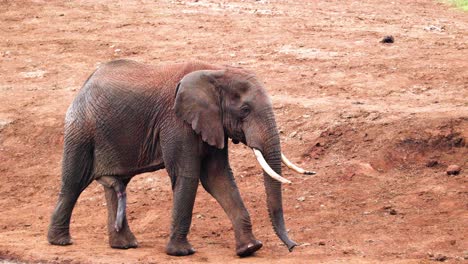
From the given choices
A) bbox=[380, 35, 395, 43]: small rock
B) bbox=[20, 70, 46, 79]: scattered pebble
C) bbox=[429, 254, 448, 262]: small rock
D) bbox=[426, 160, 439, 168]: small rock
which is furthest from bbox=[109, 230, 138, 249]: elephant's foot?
bbox=[380, 35, 395, 43]: small rock

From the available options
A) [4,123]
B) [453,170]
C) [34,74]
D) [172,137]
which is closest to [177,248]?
[172,137]

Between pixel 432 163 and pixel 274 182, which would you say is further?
pixel 432 163

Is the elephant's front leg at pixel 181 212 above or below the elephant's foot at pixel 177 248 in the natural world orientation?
above

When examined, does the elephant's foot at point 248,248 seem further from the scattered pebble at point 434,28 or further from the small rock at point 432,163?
the scattered pebble at point 434,28

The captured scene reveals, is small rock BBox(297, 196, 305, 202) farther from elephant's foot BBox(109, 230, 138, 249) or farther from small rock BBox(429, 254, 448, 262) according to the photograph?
small rock BBox(429, 254, 448, 262)

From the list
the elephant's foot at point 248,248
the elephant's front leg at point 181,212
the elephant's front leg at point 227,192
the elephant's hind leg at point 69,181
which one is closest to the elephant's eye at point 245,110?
the elephant's front leg at point 227,192

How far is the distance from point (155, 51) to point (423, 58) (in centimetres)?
424

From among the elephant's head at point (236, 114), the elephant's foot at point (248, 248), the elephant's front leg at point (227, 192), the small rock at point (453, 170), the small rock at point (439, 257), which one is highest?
the elephant's head at point (236, 114)

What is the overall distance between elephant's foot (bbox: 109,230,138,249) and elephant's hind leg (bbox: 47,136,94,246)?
546mm

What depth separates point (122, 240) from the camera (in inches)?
486

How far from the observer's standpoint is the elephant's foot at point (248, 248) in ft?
38.3

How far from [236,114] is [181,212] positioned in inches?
44.0

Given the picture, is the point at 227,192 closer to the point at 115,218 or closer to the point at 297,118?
the point at 115,218

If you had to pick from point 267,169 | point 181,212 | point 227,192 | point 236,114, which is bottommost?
point 181,212
